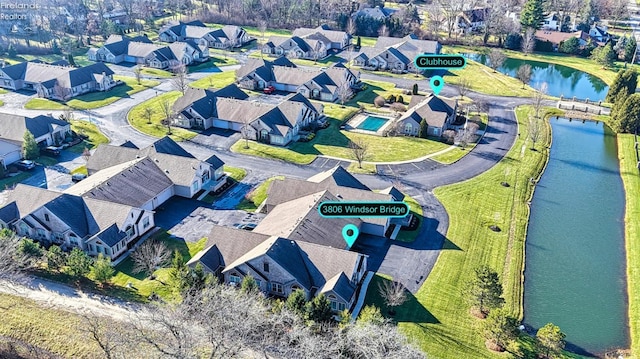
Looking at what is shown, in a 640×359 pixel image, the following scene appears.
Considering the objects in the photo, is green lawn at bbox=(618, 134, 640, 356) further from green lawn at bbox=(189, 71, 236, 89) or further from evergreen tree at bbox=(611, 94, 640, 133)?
green lawn at bbox=(189, 71, 236, 89)

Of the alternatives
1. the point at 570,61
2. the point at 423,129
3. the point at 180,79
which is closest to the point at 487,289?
the point at 423,129

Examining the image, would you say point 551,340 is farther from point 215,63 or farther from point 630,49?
point 630,49

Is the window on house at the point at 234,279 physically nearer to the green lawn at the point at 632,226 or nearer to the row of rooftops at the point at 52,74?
the green lawn at the point at 632,226

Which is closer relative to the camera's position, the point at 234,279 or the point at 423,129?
the point at 234,279

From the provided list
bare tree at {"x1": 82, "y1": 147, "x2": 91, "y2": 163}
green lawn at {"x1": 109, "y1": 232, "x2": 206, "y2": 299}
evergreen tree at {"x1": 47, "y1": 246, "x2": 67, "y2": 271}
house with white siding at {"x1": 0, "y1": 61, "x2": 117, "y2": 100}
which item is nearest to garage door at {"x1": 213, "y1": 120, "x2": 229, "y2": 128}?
bare tree at {"x1": 82, "y1": 147, "x2": 91, "y2": 163}

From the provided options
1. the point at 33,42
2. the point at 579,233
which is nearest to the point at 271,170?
the point at 579,233
